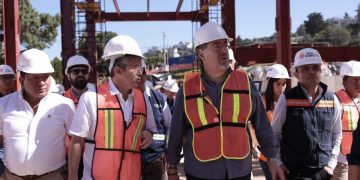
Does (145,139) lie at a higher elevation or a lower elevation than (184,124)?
lower

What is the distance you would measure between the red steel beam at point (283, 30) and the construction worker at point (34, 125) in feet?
23.0

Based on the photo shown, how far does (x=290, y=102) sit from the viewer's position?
4.29 meters

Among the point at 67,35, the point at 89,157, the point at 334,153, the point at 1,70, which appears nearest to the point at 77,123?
the point at 89,157

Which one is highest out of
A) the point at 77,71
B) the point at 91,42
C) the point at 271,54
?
the point at 91,42

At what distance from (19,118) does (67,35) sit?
13659mm

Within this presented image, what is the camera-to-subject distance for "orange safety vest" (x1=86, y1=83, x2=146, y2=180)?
3453 mm

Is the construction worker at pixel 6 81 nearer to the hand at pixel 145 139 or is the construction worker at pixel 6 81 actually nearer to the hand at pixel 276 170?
the hand at pixel 145 139

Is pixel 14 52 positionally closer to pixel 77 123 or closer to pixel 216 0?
pixel 77 123

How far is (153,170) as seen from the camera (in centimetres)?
495

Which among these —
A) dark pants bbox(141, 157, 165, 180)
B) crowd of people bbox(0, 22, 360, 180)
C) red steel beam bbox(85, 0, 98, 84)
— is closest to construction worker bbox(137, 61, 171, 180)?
dark pants bbox(141, 157, 165, 180)

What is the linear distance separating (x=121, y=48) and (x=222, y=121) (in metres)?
0.93

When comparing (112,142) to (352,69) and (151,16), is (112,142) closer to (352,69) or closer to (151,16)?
(352,69)

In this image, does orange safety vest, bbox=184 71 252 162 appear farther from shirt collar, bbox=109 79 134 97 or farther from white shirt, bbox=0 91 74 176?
white shirt, bbox=0 91 74 176

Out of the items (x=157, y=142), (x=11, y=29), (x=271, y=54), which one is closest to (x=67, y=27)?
(x=11, y=29)
